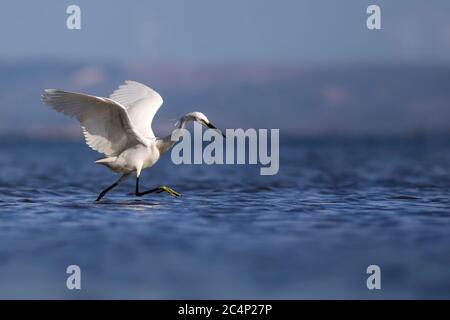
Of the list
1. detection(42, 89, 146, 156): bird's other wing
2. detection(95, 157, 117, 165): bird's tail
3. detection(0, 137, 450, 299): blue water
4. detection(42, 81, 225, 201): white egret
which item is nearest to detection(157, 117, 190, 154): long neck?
detection(42, 81, 225, 201): white egret

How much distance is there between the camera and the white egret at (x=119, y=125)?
18.3m

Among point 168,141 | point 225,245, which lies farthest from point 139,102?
point 225,245

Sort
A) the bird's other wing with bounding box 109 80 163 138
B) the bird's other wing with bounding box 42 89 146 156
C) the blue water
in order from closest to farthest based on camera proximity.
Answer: the blue water, the bird's other wing with bounding box 42 89 146 156, the bird's other wing with bounding box 109 80 163 138

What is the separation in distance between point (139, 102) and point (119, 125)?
2.45m

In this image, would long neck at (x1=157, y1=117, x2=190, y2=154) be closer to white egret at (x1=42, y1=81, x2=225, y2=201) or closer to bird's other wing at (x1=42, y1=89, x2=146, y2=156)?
white egret at (x1=42, y1=81, x2=225, y2=201)

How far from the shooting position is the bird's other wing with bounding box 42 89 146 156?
1814 centimetres

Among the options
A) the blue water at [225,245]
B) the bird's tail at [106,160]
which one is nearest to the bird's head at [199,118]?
the bird's tail at [106,160]

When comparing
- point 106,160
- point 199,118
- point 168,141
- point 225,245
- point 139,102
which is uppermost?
point 139,102

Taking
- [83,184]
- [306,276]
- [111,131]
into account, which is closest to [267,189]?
[83,184]

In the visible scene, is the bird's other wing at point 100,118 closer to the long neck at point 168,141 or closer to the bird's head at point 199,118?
the long neck at point 168,141

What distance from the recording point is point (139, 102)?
70.4 ft

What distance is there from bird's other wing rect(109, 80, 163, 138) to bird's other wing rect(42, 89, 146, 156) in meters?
1.09

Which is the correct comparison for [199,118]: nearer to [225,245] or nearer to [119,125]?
[119,125]
